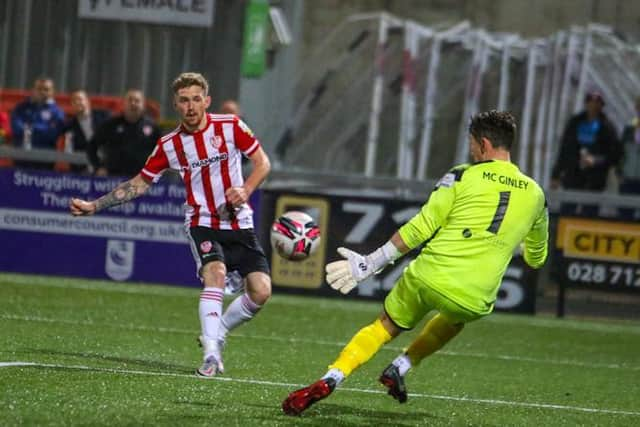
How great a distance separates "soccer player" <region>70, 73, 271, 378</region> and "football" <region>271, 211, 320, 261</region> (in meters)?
0.17

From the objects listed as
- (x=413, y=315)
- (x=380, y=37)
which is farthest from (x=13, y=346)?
(x=380, y=37)

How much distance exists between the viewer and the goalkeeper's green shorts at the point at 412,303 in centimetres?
849

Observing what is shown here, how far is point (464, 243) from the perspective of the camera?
28.0 ft

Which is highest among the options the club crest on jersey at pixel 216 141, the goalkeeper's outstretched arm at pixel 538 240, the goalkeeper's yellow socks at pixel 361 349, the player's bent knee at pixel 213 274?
the club crest on jersey at pixel 216 141

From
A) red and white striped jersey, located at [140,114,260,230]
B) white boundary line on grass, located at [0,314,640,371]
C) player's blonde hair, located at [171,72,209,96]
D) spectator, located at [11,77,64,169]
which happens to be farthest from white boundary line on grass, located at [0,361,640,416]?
spectator, located at [11,77,64,169]

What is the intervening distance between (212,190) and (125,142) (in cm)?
722

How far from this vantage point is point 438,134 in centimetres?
2239

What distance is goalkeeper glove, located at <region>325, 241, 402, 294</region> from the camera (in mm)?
8250

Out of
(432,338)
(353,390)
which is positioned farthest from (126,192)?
(432,338)

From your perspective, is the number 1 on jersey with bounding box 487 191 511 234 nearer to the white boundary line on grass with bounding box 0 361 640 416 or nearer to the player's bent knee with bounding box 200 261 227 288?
the white boundary line on grass with bounding box 0 361 640 416

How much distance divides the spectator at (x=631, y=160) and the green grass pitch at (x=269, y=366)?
3.09 meters

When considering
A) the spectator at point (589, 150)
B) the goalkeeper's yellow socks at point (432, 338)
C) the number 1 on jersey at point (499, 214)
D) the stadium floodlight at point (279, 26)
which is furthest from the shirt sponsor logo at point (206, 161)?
the stadium floodlight at point (279, 26)

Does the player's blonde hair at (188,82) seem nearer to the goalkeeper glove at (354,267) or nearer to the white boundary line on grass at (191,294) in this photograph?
the goalkeeper glove at (354,267)

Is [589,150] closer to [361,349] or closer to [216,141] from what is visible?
[216,141]
